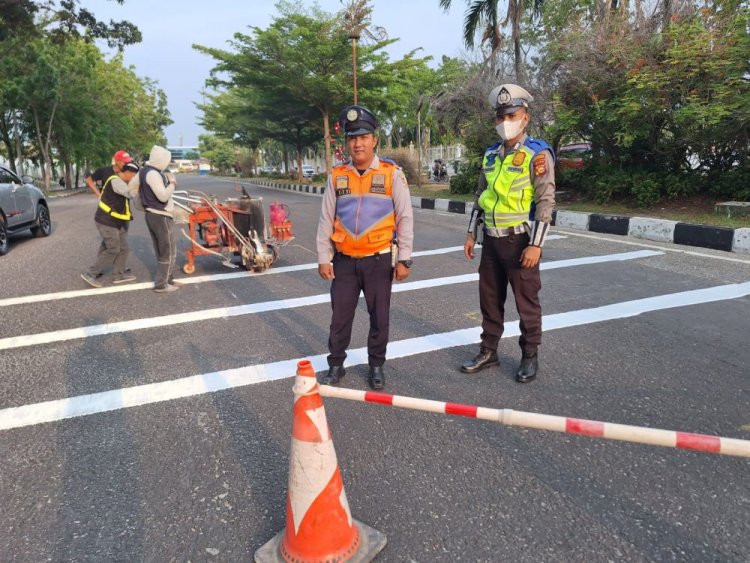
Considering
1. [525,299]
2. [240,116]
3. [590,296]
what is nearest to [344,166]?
[525,299]

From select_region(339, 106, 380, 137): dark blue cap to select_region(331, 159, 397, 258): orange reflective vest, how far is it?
232 mm

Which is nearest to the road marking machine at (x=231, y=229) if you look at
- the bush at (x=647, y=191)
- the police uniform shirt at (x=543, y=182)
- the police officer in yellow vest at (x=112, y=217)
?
the police officer in yellow vest at (x=112, y=217)

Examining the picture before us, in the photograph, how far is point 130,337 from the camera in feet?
15.1

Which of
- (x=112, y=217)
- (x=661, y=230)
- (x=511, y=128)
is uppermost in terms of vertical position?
(x=511, y=128)

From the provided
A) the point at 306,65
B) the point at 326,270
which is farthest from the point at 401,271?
the point at 306,65

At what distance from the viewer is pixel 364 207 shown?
3.29 meters

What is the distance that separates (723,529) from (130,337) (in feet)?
14.0

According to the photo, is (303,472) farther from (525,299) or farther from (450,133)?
(450,133)

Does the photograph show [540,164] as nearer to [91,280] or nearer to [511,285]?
[511,285]

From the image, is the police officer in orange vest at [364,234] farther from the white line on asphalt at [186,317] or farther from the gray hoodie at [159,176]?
the gray hoodie at [159,176]

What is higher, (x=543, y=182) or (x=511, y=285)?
(x=543, y=182)

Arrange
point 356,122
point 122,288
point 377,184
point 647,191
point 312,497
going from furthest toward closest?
point 647,191, point 122,288, point 377,184, point 356,122, point 312,497

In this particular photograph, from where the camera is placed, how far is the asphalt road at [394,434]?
7.08ft

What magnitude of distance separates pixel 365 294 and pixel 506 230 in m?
1.00
